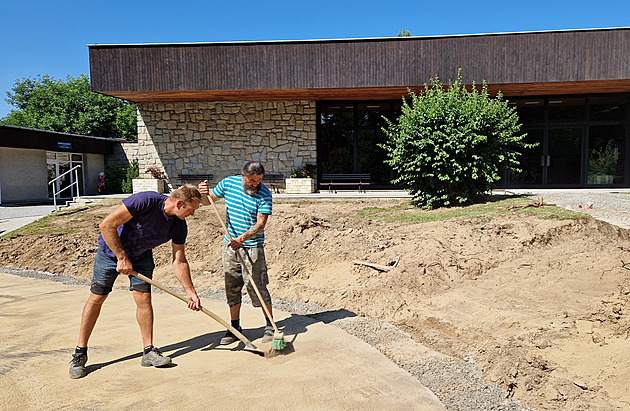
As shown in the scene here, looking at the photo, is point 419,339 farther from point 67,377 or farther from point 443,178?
point 443,178

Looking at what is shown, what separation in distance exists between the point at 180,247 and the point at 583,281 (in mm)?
4765

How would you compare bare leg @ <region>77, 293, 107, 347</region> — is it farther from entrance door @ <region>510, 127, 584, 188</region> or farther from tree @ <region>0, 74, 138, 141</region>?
tree @ <region>0, 74, 138, 141</region>

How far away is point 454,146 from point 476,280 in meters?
4.78

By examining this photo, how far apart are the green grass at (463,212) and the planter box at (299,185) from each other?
15.6 ft

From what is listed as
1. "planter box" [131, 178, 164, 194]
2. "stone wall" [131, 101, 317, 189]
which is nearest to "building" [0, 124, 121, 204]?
"planter box" [131, 178, 164, 194]

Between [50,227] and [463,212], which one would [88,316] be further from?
[50,227]

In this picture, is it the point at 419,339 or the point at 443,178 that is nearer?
the point at 419,339

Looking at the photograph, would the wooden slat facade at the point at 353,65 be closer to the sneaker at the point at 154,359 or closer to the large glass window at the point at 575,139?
the large glass window at the point at 575,139

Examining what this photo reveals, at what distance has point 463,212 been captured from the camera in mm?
9031

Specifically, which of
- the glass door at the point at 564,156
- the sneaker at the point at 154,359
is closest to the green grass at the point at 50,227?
the sneaker at the point at 154,359

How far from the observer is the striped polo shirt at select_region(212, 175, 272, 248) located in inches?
164

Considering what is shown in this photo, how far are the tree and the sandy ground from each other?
3044 cm

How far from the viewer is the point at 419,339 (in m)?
4.57

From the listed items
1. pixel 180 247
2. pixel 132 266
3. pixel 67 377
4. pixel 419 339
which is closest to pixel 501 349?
pixel 419 339
